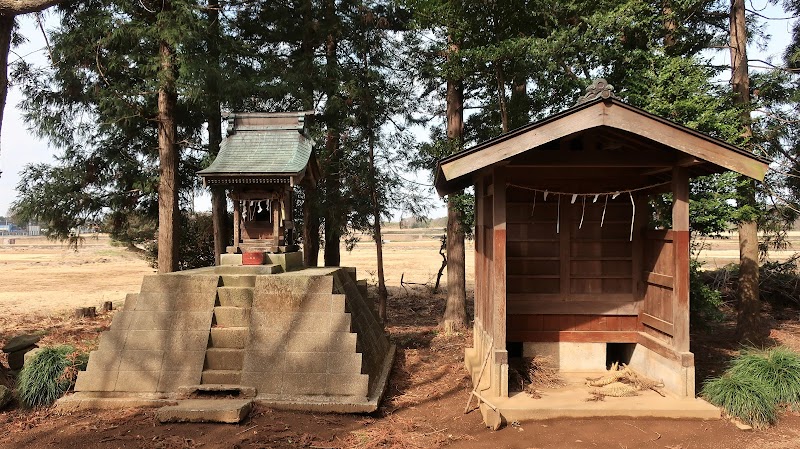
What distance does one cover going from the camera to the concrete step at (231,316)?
26.2 ft

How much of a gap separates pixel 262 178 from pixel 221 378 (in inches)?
153

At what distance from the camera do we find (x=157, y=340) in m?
7.69

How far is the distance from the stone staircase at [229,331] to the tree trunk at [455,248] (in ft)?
23.5

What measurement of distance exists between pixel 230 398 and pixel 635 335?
651 centimetres

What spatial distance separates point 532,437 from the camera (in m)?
5.80

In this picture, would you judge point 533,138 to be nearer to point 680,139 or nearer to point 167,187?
point 680,139

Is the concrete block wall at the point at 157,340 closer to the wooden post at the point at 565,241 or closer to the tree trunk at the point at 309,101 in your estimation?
the wooden post at the point at 565,241

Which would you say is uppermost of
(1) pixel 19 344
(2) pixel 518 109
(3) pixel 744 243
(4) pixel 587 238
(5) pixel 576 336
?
(2) pixel 518 109

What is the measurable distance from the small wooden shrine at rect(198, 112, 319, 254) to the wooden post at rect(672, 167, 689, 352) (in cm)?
654

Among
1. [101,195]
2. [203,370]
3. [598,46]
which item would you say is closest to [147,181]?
[101,195]

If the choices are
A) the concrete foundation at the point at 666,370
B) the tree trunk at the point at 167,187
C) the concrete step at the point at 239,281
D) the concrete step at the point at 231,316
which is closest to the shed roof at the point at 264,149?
the concrete step at the point at 239,281

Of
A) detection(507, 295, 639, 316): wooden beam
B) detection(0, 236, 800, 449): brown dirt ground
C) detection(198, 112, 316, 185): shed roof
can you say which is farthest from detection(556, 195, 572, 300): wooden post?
detection(198, 112, 316, 185): shed roof

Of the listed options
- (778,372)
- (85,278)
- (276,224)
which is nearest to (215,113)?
(276,224)

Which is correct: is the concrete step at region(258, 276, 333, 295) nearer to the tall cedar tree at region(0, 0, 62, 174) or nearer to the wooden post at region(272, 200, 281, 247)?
the wooden post at region(272, 200, 281, 247)
